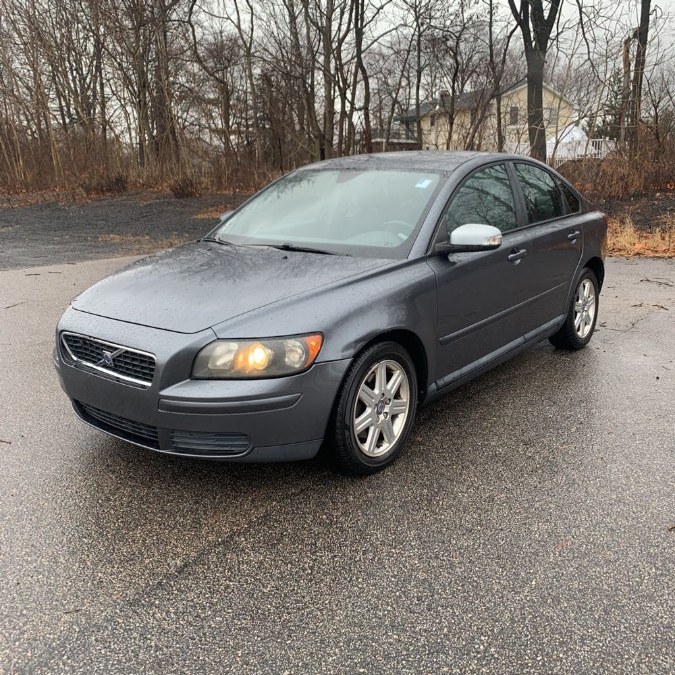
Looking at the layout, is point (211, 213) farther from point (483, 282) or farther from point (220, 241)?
point (483, 282)

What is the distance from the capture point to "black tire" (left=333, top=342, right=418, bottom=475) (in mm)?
3014

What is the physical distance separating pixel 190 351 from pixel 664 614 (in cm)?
207

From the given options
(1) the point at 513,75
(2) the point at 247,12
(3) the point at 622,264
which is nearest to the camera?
(3) the point at 622,264

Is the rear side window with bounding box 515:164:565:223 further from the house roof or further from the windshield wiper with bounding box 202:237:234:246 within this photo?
the house roof

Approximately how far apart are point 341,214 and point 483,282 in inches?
38.2

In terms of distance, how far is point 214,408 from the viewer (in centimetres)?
273

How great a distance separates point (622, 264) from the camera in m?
9.52

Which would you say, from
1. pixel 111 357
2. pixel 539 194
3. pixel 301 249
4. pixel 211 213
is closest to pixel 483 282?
pixel 301 249

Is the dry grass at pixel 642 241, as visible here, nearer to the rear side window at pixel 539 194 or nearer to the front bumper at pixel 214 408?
the rear side window at pixel 539 194

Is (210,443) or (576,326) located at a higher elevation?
(210,443)

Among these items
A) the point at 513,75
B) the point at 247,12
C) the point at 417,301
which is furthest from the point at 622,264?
the point at 247,12

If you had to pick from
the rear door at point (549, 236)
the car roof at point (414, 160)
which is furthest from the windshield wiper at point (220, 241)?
the rear door at point (549, 236)

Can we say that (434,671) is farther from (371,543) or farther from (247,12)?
(247,12)

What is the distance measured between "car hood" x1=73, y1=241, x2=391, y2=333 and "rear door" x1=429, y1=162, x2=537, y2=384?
505 mm
